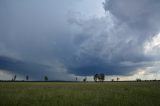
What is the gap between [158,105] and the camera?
21.4m

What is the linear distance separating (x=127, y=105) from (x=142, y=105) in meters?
1.49

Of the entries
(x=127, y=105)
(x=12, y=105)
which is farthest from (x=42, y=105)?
(x=127, y=105)

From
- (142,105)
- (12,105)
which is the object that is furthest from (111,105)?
(12,105)

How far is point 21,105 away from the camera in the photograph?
21422mm

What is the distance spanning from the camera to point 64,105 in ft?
70.9

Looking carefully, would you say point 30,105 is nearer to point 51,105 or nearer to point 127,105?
point 51,105

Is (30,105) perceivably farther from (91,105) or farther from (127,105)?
(127,105)

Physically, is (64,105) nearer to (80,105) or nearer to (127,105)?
(80,105)

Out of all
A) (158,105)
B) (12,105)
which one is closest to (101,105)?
(158,105)

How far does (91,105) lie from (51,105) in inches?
156

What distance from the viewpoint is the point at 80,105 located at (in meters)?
21.8

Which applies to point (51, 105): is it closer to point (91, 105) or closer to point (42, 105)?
point (42, 105)

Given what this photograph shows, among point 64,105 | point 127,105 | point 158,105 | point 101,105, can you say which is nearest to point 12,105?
point 64,105

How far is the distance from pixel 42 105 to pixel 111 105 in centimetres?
682
